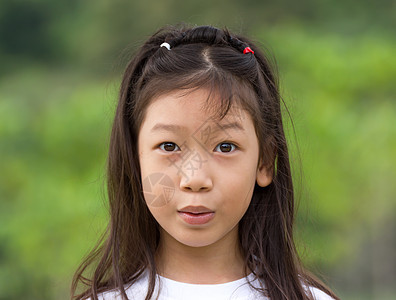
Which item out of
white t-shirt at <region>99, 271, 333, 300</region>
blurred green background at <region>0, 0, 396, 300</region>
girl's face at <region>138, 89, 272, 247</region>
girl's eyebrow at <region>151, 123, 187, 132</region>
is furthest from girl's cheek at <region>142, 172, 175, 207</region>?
blurred green background at <region>0, 0, 396, 300</region>

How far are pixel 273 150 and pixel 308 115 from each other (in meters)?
4.04

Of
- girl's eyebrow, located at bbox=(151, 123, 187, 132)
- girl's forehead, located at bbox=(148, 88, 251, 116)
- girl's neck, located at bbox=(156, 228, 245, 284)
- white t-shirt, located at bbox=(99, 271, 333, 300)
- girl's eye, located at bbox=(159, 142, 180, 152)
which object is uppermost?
girl's forehead, located at bbox=(148, 88, 251, 116)

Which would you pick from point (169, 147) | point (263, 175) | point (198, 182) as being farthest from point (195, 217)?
point (263, 175)

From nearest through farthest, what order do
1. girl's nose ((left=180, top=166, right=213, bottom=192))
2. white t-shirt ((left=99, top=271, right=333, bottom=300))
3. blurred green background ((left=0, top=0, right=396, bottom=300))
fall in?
girl's nose ((left=180, top=166, right=213, bottom=192)), white t-shirt ((left=99, top=271, right=333, bottom=300)), blurred green background ((left=0, top=0, right=396, bottom=300))

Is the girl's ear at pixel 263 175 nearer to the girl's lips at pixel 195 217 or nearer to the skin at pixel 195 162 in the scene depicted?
the skin at pixel 195 162

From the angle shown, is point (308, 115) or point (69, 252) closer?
point (69, 252)

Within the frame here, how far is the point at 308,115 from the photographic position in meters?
5.93

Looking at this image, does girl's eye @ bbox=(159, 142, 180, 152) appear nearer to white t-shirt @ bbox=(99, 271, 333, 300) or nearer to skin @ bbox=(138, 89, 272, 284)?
skin @ bbox=(138, 89, 272, 284)

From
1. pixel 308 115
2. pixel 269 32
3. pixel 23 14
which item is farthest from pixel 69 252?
pixel 23 14

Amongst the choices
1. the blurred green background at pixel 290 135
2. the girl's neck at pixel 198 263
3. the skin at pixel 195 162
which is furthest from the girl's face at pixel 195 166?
the blurred green background at pixel 290 135

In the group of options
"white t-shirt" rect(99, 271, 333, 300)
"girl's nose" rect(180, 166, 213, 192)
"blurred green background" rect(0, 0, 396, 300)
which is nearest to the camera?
"girl's nose" rect(180, 166, 213, 192)

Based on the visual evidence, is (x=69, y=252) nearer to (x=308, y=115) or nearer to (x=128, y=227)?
(x=308, y=115)

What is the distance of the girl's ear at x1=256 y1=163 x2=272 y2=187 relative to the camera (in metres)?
1.94

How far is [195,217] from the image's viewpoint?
5.74ft
